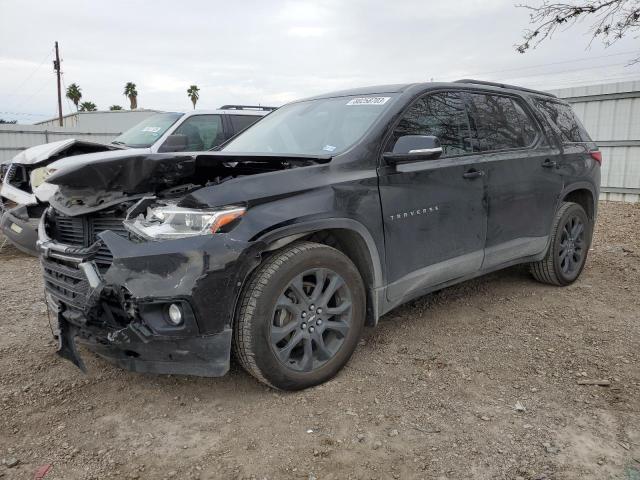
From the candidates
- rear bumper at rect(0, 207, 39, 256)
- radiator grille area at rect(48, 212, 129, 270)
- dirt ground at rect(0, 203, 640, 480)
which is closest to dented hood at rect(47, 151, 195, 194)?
radiator grille area at rect(48, 212, 129, 270)

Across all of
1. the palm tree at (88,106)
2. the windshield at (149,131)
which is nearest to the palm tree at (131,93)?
the palm tree at (88,106)

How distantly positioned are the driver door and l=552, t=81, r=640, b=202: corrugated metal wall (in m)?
8.31

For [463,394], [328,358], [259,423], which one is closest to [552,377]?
[463,394]

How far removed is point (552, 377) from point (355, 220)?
1.60 meters

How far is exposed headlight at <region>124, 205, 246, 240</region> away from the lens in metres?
2.59

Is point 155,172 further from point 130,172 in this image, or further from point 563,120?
point 563,120

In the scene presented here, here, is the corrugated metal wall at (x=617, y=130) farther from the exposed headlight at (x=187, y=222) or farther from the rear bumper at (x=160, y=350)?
the rear bumper at (x=160, y=350)

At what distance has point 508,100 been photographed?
14.6 ft

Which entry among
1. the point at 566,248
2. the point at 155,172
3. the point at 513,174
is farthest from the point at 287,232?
the point at 566,248

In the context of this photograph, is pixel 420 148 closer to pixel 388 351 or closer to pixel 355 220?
pixel 355 220

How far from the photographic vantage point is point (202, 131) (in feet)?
24.6

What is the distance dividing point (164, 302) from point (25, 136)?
17819 mm

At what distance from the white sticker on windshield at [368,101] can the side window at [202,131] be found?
3.97 m

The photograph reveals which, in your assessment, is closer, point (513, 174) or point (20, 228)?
point (513, 174)
